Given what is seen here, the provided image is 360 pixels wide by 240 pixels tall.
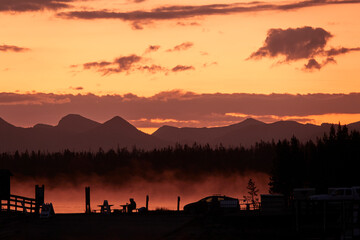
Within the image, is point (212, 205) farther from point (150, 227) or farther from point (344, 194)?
point (344, 194)

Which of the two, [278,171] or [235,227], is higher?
[278,171]

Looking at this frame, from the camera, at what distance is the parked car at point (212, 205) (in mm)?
68062

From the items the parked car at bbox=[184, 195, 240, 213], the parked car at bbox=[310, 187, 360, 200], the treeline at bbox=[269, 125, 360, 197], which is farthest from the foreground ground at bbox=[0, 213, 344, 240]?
the treeline at bbox=[269, 125, 360, 197]

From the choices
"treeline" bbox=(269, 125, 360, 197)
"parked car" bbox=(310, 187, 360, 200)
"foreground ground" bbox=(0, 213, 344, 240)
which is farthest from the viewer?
"treeline" bbox=(269, 125, 360, 197)

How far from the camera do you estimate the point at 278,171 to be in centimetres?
14188

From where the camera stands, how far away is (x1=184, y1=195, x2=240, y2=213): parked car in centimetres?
6806

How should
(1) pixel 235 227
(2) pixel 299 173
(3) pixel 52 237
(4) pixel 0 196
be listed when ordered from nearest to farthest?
1. (3) pixel 52 237
2. (1) pixel 235 227
3. (4) pixel 0 196
4. (2) pixel 299 173

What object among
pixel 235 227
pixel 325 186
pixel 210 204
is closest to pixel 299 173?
pixel 325 186

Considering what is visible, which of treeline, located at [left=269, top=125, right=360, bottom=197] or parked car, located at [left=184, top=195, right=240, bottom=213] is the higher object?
treeline, located at [left=269, top=125, right=360, bottom=197]

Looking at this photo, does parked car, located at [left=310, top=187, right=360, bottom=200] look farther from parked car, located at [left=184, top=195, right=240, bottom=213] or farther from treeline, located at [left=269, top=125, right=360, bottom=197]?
treeline, located at [left=269, top=125, right=360, bottom=197]

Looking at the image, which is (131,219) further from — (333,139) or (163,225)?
(333,139)

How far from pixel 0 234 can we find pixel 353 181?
73.9 m

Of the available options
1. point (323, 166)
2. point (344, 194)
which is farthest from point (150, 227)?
point (323, 166)

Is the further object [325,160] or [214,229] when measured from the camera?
[325,160]
